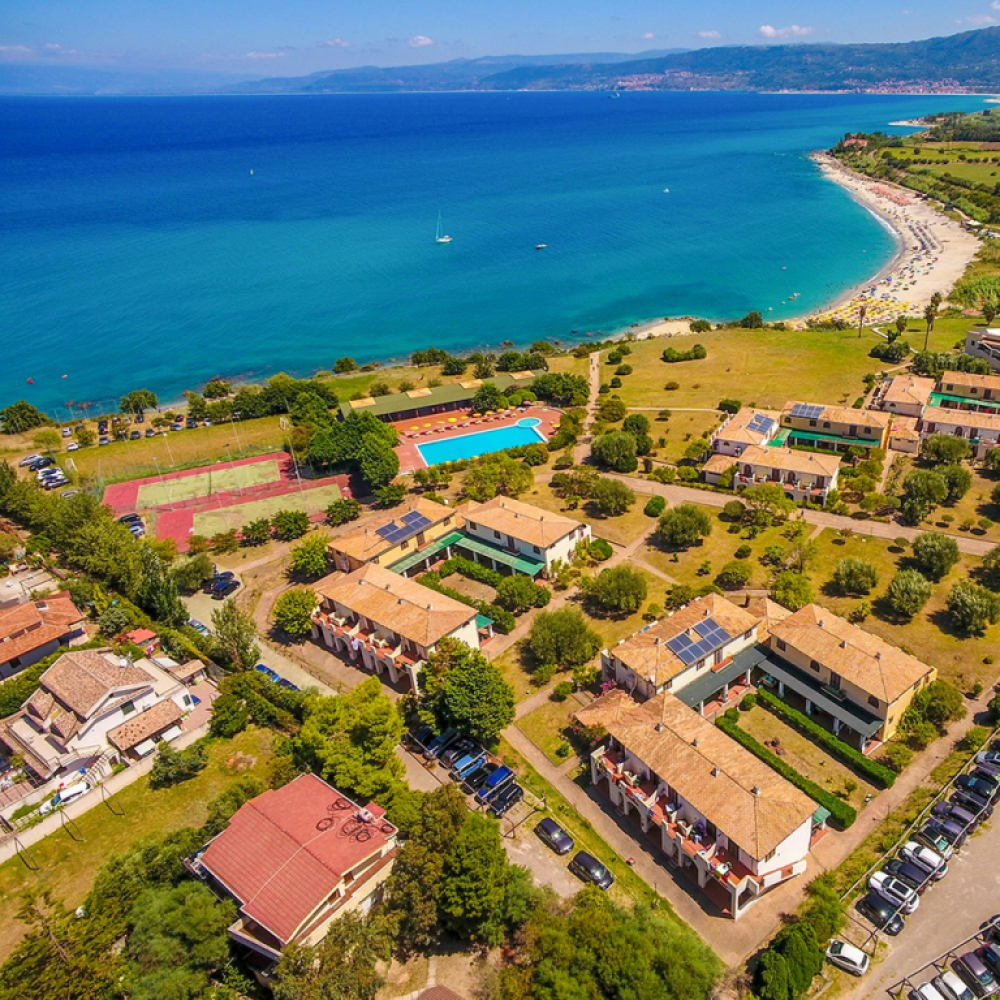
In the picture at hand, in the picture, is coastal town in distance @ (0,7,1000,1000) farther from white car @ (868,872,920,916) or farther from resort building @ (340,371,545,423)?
resort building @ (340,371,545,423)

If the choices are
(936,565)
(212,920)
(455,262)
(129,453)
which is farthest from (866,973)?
(455,262)

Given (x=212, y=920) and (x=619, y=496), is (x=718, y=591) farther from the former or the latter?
(x=212, y=920)

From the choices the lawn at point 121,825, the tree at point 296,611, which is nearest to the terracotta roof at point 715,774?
the lawn at point 121,825

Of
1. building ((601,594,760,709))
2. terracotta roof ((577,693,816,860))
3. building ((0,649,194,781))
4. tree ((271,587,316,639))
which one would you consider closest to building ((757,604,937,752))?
building ((601,594,760,709))

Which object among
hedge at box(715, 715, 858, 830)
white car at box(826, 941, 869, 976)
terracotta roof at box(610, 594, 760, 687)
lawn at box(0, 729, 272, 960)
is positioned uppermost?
terracotta roof at box(610, 594, 760, 687)

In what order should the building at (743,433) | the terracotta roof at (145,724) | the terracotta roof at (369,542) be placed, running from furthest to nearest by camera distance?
the building at (743,433) → the terracotta roof at (369,542) → the terracotta roof at (145,724)

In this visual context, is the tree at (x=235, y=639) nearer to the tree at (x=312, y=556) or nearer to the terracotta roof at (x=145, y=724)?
the terracotta roof at (x=145, y=724)

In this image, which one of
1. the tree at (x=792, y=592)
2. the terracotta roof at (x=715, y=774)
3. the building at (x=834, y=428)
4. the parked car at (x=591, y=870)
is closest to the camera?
the terracotta roof at (x=715, y=774)
